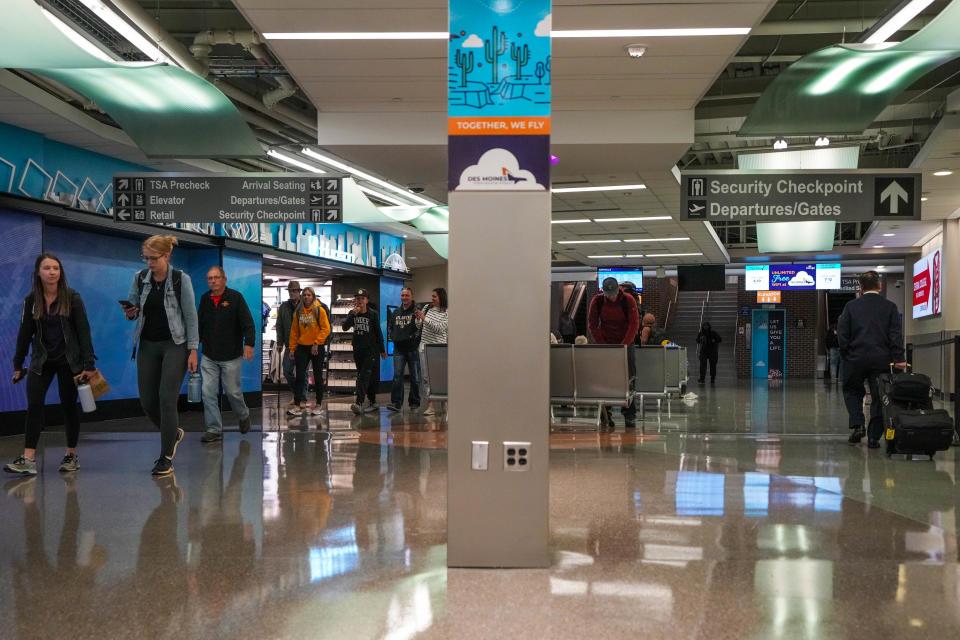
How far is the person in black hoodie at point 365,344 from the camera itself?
13008 millimetres

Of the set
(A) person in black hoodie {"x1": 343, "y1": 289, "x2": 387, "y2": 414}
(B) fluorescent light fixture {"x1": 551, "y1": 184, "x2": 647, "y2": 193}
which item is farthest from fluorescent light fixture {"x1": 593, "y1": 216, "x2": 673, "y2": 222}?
(A) person in black hoodie {"x1": 343, "y1": 289, "x2": 387, "y2": 414}

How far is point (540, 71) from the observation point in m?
3.96

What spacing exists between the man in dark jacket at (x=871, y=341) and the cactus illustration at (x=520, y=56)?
6.09 metres

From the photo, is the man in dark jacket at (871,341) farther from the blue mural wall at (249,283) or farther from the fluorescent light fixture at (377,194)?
the blue mural wall at (249,283)

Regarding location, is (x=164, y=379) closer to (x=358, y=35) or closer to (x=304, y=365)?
(x=358, y=35)

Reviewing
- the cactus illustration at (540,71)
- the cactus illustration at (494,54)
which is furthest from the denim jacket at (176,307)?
the cactus illustration at (540,71)

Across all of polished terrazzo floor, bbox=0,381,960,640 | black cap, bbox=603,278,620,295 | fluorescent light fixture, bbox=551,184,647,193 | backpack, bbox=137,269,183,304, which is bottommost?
polished terrazzo floor, bbox=0,381,960,640

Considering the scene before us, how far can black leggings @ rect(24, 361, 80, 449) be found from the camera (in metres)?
6.82

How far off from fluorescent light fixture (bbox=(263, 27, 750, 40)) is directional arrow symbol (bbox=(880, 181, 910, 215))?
3.10 m

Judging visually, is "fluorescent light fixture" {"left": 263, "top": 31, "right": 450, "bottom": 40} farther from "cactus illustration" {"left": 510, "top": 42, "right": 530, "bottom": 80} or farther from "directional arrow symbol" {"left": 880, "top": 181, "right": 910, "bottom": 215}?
"directional arrow symbol" {"left": 880, "top": 181, "right": 910, "bottom": 215}

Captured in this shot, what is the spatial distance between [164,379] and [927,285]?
744 inches

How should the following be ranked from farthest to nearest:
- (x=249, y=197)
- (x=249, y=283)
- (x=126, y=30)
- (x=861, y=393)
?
1. (x=249, y=283)
2. (x=249, y=197)
3. (x=861, y=393)
4. (x=126, y=30)

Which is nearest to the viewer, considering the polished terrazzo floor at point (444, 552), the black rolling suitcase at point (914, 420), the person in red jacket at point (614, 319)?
the polished terrazzo floor at point (444, 552)

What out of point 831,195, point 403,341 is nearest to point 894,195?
point 831,195
